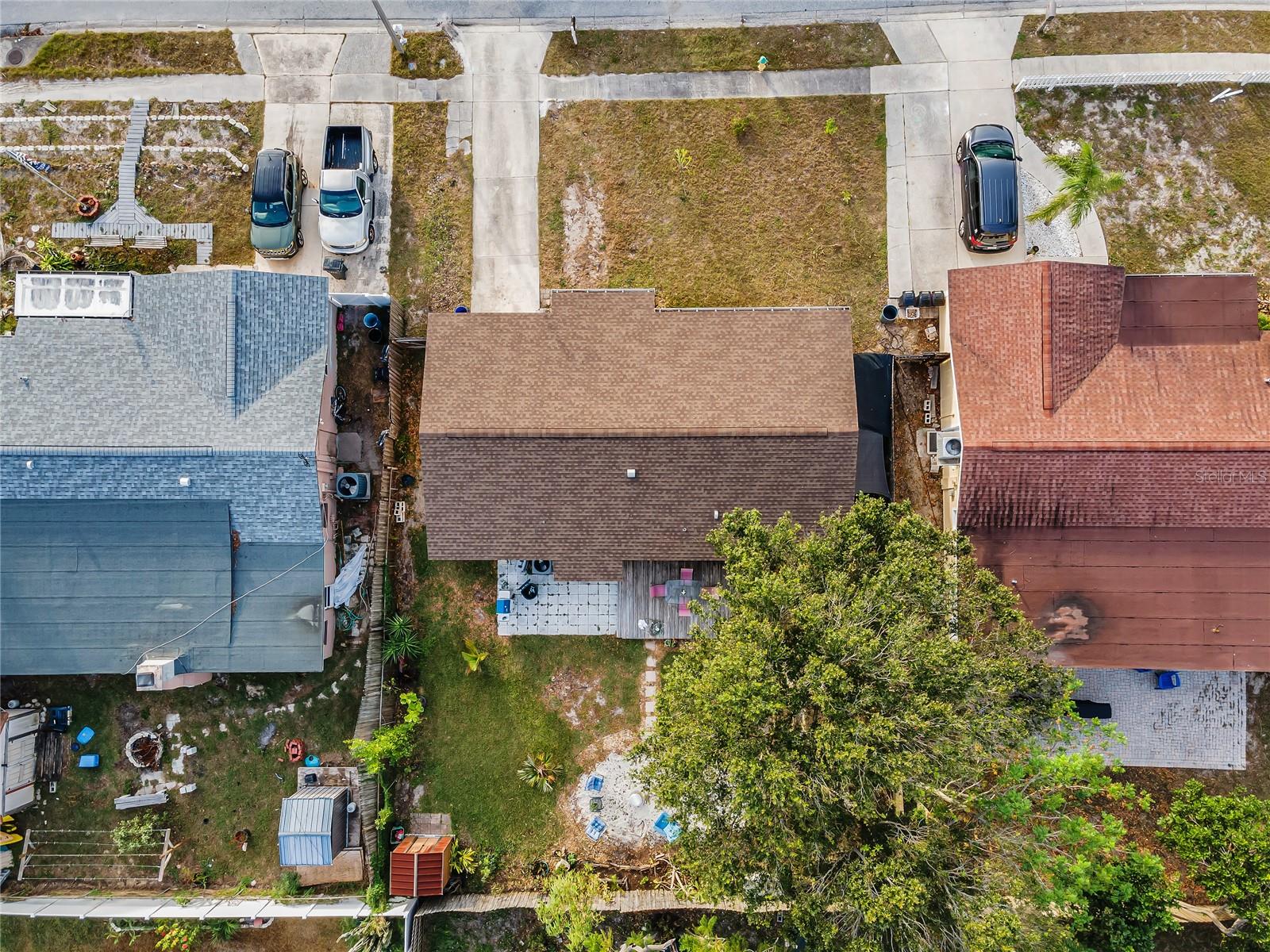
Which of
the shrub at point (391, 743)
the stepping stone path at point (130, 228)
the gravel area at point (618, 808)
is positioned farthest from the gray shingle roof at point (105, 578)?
the gravel area at point (618, 808)

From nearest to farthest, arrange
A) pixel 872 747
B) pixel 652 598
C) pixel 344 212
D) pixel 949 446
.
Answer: pixel 872 747, pixel 949 446, pixel 652 598, pixel 344 212

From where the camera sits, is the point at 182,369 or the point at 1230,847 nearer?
the point at 1230,847

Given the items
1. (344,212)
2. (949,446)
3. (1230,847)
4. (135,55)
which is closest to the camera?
(1230,847)

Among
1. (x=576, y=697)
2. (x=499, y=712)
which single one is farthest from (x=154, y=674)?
(x=576, y=697)

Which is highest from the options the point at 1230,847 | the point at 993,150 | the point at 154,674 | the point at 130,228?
the point at 993,150

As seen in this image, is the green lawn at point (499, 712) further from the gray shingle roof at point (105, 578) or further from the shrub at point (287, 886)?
the gray shingle roof at point (105, 578)

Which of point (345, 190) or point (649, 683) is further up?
point (345, 190)

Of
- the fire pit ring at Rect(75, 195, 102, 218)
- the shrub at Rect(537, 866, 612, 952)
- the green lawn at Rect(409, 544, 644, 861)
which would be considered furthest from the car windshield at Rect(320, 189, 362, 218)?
the shrub at Rect(537, 866, 612, 952)

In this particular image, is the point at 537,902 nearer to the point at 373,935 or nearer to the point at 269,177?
the point at 373,935
